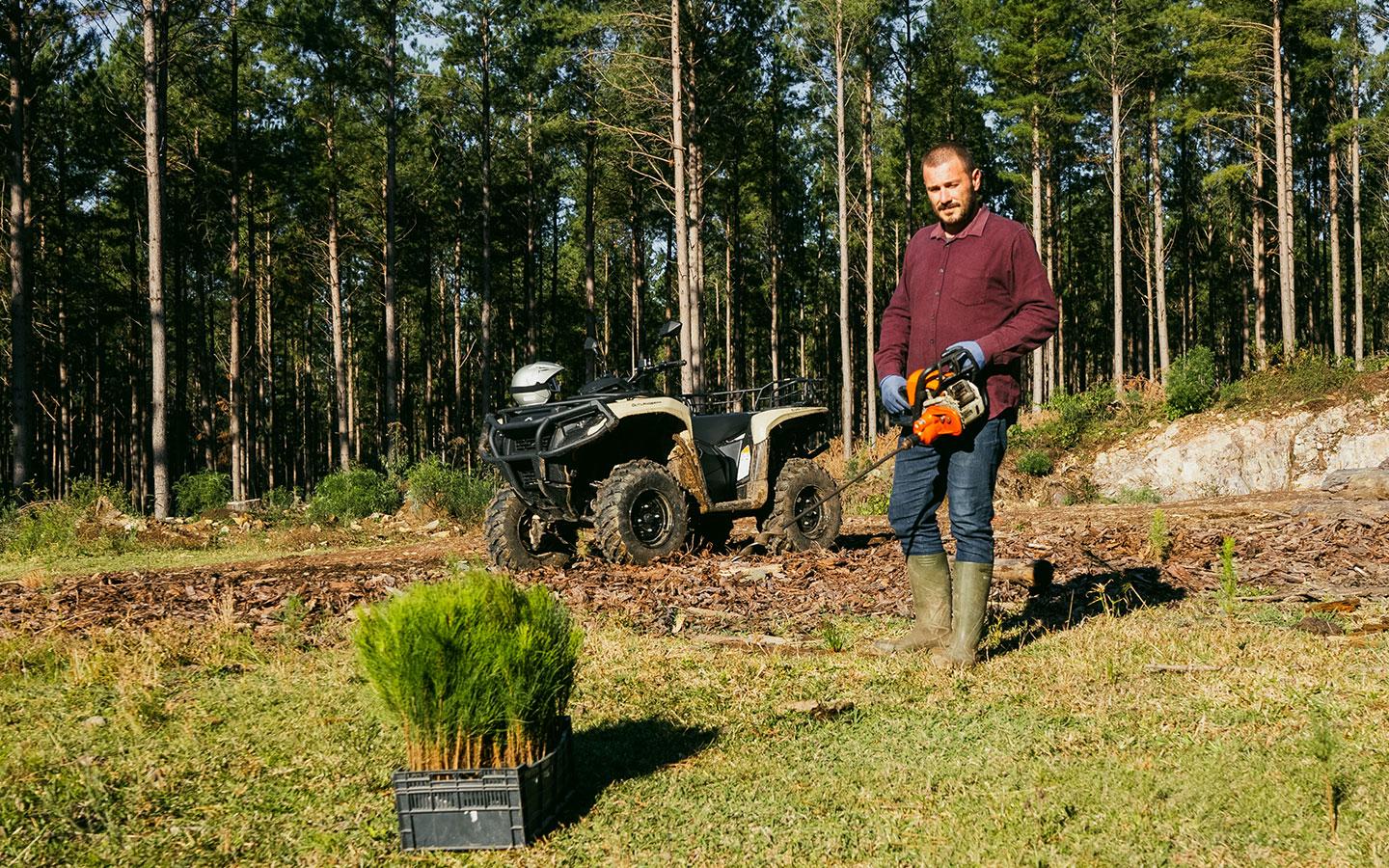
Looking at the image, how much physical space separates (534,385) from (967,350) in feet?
15.3

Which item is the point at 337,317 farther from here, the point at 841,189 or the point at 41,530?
the point at 41,530

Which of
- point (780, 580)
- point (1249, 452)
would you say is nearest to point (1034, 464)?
point (1249, 452)

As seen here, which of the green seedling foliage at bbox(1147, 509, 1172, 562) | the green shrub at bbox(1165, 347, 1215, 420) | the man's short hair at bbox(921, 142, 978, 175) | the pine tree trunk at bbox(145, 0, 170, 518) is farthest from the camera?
the green shrub at bbox(1165, 347, 1215, 420)

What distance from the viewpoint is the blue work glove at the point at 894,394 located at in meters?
4.45

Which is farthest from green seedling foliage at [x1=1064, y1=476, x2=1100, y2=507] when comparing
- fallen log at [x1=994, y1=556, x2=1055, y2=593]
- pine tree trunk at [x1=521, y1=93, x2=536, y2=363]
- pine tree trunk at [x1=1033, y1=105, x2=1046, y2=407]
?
pine tree trunk at [x1=521, y1=93, x2=536, y2=363]

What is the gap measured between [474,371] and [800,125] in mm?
24550

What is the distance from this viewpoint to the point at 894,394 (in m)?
4.48

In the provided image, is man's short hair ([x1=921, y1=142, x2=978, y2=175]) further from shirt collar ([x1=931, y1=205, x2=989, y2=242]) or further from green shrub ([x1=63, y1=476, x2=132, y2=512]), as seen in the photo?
green shrub ([x1=63, y1=476, x2=132, y2=512])

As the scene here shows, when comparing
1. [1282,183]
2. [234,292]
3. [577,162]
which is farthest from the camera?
[577,162]

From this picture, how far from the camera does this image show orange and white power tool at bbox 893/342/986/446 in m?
4.20

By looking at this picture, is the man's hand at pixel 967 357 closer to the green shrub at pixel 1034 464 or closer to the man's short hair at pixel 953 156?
the man's short hair at pixel 953 156

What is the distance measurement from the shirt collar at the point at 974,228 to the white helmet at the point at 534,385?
4.23 metres

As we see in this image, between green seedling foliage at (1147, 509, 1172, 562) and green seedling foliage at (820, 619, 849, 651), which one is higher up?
green seedling foliage at (1147, 509, 1172, 562)

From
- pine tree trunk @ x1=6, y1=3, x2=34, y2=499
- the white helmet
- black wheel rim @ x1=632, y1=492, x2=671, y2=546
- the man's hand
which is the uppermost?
pine tree trunk @ x1=6, y1=3, x2=34, y2=499
